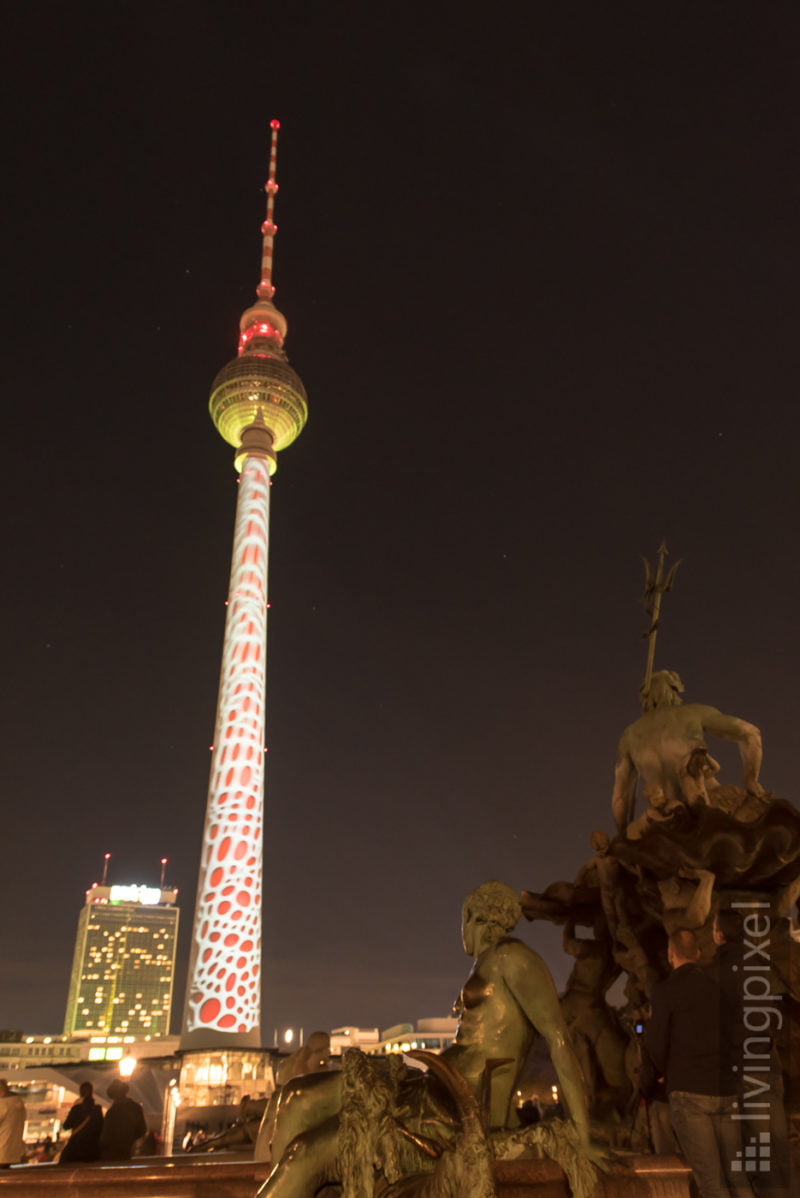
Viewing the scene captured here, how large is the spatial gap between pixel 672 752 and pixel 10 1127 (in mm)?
6640

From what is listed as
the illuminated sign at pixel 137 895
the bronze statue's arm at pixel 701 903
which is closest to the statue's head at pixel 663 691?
the bronze statue's arm at pixel 701 903

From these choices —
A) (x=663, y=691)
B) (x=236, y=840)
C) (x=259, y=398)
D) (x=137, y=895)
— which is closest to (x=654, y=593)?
(x=663, y=691)

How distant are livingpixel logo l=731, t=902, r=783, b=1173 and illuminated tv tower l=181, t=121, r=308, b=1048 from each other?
3923 cm

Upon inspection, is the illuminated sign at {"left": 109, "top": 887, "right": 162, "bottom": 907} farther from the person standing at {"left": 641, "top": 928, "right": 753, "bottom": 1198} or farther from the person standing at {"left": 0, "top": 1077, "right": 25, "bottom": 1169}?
the person standing at {"left": 641, "top": 928, "right": 753, "bottom": 1198}

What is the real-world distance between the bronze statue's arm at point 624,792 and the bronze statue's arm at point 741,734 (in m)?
0.88

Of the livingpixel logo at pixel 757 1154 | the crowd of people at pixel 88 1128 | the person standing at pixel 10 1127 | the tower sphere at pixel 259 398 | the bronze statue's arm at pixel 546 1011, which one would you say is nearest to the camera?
the bronze statue's arm at pixel 546 1011

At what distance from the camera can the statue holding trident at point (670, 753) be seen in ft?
Result: 26.8

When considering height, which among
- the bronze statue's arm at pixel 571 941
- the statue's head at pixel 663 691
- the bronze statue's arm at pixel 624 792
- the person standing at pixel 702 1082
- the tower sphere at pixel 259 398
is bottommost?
the person standing at pixel 702 1082

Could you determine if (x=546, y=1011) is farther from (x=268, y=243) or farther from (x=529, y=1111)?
(x=268, y=243)

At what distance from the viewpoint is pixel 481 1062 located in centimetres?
366

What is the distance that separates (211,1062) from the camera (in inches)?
1532

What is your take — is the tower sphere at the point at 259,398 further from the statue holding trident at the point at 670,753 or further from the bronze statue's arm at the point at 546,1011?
the bronze statue's arm at the point at 546,1011

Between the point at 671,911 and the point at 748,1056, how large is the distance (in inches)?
130

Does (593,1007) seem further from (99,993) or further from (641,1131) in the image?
(99,993)
